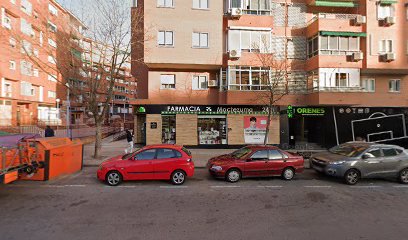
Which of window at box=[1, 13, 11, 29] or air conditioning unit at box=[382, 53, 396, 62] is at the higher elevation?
window at box=[1, 13, 11, 29]

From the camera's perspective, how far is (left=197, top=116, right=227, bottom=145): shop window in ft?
57.2

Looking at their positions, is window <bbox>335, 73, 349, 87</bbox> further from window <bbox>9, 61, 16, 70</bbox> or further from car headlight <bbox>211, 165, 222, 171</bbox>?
window <bbox>9, 61, 16, 70</bbox>

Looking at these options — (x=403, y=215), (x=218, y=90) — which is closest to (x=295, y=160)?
(x=403, y=215)

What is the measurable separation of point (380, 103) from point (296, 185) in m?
14.7

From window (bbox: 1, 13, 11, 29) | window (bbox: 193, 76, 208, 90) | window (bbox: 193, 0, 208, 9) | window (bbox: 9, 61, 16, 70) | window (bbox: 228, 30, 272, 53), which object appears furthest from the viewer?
window (bbox: 9, 61, 16, 70)

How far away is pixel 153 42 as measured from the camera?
15758 millimetres

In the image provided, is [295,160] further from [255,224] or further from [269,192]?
[255,224]

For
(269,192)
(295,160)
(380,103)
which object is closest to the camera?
(269,192)

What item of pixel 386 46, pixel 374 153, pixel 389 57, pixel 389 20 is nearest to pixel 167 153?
pixel 374 153

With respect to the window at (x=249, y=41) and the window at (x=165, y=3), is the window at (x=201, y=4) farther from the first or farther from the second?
the window at (x=249, y=41)

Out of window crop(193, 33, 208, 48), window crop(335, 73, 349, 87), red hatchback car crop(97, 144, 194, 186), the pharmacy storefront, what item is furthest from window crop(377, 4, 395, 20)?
red hatchback car crop(97, 144, 194, 186)

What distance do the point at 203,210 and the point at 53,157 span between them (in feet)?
17.4

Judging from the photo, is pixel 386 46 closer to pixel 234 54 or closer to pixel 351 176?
pixel 234 54

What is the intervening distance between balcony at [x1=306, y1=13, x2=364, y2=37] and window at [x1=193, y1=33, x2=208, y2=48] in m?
8.01
